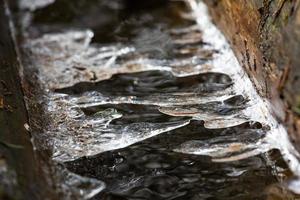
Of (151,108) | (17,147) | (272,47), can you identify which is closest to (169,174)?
(151,108)

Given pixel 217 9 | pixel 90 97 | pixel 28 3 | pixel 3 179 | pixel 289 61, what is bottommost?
pixel 3 179

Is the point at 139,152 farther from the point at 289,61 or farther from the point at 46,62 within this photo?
the point at 46,62

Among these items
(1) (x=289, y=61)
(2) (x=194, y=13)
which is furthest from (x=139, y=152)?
(2) (x=194, y=13)

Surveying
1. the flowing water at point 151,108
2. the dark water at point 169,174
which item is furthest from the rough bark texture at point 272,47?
the dark water at point 169,174

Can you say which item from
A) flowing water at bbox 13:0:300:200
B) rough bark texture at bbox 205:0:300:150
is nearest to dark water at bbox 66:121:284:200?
flowing water at bbox 13:0:300:200

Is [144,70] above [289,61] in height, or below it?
above

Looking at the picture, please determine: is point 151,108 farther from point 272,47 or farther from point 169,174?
point 272,47

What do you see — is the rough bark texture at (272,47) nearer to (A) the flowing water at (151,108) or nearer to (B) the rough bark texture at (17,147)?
(A) the flowing water at (151,108)
